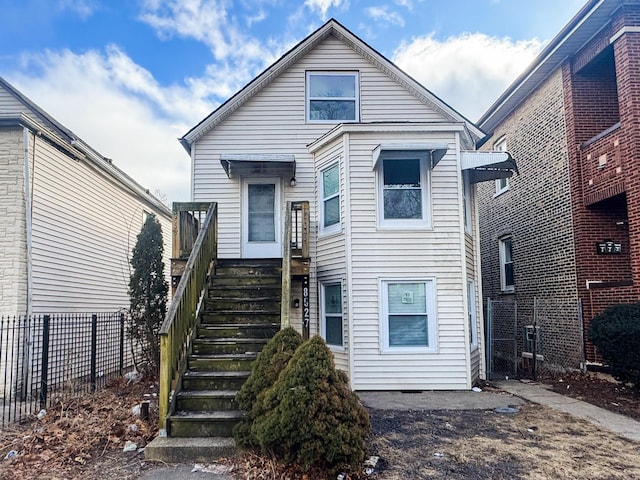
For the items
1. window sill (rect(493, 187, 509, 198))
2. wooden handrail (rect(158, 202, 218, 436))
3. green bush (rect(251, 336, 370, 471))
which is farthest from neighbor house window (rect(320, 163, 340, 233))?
window sill (rect(493, 187, 509, 198))

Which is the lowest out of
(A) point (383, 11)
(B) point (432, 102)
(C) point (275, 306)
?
(C) point (275, 306)

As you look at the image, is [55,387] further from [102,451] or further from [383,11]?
[383,11]

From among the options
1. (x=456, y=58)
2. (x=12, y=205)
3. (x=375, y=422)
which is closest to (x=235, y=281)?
(x=375, y=422)

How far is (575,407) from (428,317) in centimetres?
281

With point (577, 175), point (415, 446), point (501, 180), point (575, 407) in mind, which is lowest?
point (575, 407)

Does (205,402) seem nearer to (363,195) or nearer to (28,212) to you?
(363,195)

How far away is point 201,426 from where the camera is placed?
5.27 m

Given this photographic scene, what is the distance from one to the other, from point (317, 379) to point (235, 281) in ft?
13.5

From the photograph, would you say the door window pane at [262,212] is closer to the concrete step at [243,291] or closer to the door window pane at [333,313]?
the door window pane at [333,313]

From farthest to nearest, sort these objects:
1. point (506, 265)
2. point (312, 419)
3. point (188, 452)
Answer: point (506, 265), point (188, 452), point (312, 419)

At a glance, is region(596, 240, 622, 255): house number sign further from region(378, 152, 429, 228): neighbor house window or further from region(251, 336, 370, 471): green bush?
region(251, 336, 370, 471): green bush

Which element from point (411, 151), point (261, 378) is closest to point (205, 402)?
point (261, 378)

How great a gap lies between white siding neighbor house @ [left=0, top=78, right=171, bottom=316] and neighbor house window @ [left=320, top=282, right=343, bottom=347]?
5.74m

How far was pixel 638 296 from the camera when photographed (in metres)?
8.68
